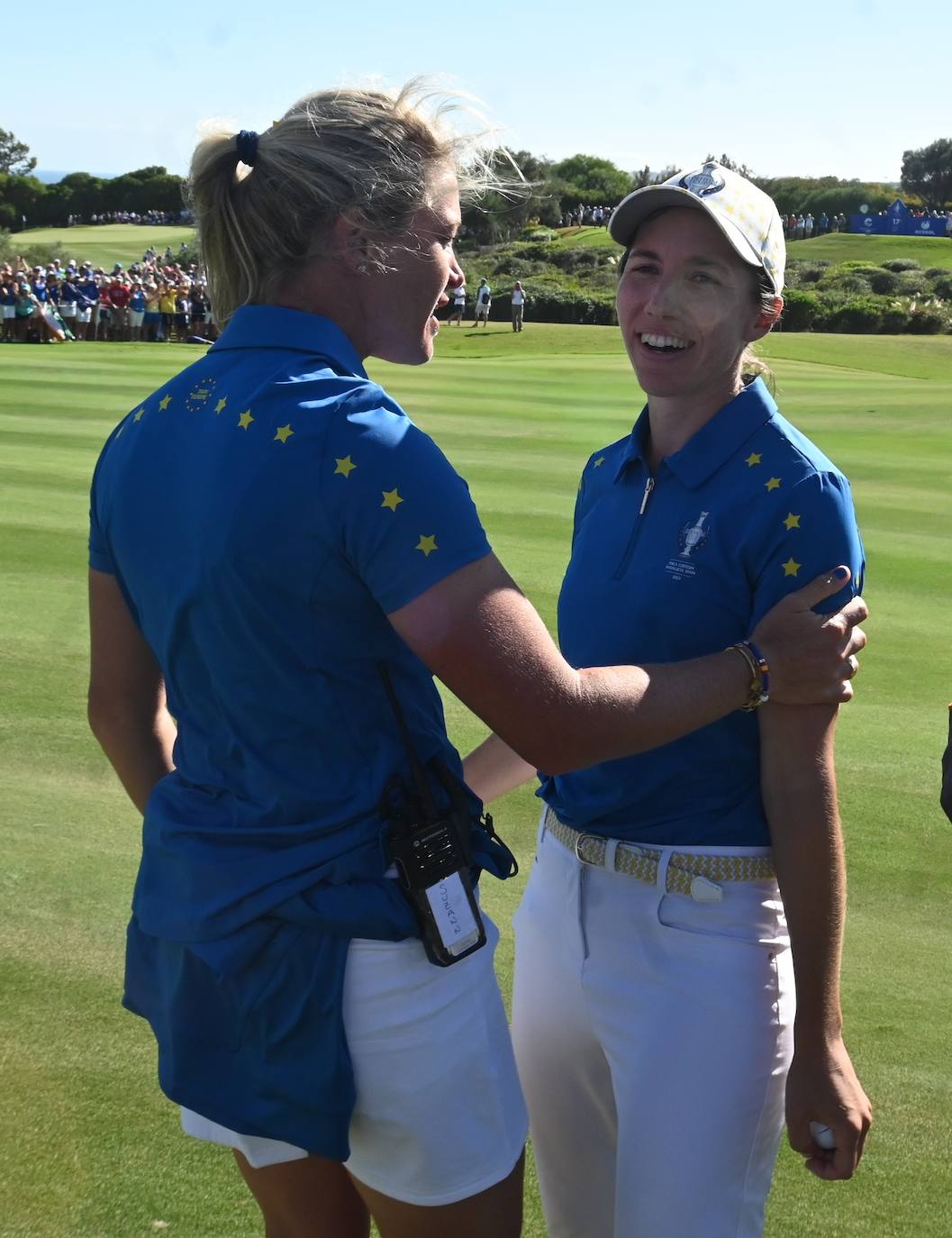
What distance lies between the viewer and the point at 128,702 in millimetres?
2320

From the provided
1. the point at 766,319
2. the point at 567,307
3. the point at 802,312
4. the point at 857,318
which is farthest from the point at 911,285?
the point at 766,319

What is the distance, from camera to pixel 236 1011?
1896mm

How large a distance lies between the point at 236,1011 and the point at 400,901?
29 cm

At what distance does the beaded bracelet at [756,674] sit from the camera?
6.70 feet

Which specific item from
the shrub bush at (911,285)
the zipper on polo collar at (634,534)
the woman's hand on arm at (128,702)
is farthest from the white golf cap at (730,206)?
the shrub bush at (911,285)

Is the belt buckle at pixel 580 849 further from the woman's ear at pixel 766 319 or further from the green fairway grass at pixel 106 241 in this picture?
the green fairway grass at pixel 106 241

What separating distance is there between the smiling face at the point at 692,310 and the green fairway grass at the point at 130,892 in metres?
1.59

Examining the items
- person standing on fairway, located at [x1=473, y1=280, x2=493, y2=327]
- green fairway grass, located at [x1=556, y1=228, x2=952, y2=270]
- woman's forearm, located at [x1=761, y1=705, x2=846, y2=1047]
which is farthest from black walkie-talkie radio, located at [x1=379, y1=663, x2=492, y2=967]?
green fairway grass, located at [x1=556, y1=228, x2=952, y2=270]

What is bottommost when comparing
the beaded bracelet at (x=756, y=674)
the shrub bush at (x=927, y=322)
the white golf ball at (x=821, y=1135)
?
the shrub bush at (x=927, y=322)

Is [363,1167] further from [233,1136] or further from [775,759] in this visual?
[775,759]

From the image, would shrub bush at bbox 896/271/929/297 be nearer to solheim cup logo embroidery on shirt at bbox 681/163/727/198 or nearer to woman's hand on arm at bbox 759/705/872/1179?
solheim cup logo embroidery on shirt at bbox 681/163/727/198

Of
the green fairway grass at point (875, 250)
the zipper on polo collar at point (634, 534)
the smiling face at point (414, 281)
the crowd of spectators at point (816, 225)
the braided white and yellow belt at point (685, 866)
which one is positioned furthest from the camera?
the crowd of spectators at point (816, 225)

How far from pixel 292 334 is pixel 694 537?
31.1 inches

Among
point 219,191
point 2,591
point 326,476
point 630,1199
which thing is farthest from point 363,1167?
point 2,591
